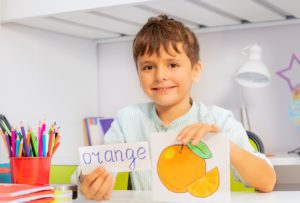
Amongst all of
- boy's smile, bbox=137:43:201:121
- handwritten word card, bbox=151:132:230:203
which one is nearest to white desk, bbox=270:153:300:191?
boy's smile, bbox=137:43:201:121

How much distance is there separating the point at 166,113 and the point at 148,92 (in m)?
0.10

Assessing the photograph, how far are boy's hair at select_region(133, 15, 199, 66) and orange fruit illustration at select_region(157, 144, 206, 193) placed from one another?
0.77 feet

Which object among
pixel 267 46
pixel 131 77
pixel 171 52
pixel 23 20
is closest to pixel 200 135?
pixel 171 52

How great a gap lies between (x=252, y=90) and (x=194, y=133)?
0.96 metres

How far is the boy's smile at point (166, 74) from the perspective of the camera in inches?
35.9

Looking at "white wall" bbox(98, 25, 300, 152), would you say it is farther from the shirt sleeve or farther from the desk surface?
the desk surface

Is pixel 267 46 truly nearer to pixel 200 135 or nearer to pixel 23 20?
pixel 23 20

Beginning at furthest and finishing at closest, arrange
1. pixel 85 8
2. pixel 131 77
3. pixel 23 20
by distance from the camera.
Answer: pixel 131 77, pixel 23 20, pixel 85 8

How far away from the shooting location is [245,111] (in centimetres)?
163

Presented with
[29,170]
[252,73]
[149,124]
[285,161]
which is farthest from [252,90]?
[29,170]

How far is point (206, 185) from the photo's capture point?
72cm

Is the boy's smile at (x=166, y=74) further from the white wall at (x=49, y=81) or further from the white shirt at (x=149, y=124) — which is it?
the white wall at (x=49, y=81)

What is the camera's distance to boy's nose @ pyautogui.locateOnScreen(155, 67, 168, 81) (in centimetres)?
91

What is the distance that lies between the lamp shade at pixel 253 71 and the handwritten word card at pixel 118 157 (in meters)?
0.79
